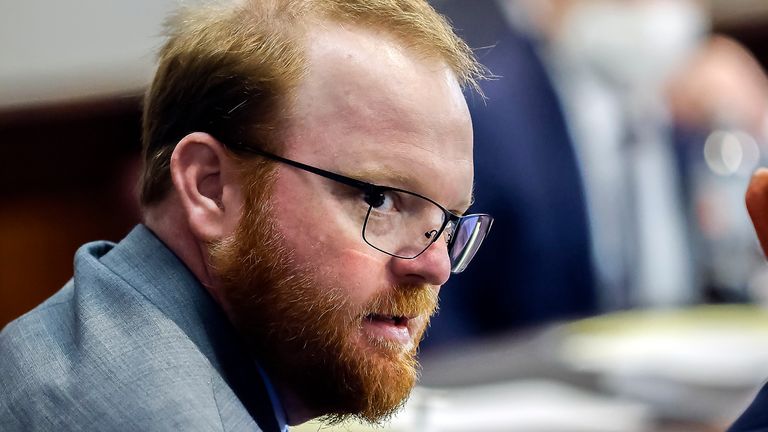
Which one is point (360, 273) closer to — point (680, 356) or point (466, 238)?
point (466, 238)

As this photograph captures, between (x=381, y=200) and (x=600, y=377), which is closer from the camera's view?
(x=381, y=200)

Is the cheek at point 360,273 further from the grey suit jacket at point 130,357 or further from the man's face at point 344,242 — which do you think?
the grey suit jacket at point 130,357

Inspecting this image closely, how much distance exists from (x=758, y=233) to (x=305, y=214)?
0.41m

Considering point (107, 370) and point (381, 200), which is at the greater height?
point (381, 200)

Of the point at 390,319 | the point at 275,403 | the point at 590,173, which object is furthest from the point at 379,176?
the point at 590,173

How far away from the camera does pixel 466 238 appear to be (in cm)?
104

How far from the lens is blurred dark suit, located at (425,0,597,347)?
2225 millimetres

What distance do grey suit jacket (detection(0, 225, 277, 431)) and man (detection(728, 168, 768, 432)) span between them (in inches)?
16.6

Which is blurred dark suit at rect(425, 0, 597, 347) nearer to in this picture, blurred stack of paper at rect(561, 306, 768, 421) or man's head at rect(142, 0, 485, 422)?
blurred stack of paper at rect(561, 306, 768, 421)

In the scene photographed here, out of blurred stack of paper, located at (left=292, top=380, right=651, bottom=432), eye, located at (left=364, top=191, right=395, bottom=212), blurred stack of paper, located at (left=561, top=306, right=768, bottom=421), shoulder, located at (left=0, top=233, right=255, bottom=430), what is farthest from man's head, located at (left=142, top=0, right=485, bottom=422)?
blurred stack of paper, located at (left=561, top=306, right=768, bottom=421)

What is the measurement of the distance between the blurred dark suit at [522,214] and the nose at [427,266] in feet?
3.82

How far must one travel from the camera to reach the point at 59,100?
341cm

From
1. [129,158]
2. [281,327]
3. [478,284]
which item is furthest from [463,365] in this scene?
[129,158]

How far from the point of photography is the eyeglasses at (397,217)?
0.94m
